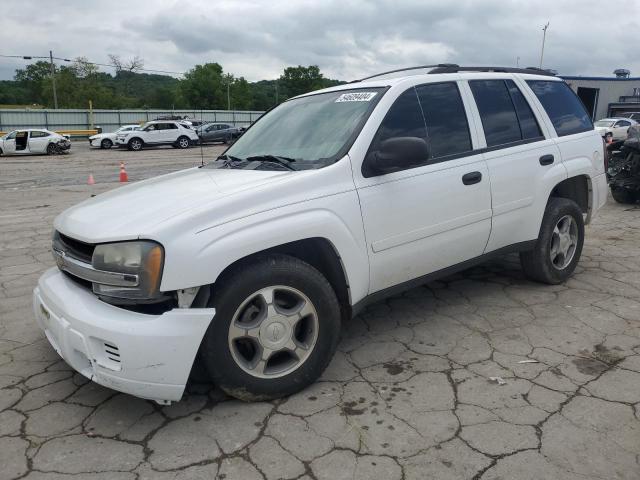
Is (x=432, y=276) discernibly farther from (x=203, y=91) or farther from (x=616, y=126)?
(x=203, y=91)

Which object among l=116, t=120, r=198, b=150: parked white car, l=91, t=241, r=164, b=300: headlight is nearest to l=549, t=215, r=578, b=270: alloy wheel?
l=91, t=241, r=164, b=300: headlight

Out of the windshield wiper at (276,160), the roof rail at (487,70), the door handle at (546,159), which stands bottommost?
the door handle at (546,159)

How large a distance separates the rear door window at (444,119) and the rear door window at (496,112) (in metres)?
0.21

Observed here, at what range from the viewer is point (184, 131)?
30406 millimetres

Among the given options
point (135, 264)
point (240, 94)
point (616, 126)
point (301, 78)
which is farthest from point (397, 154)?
point (301, 78)

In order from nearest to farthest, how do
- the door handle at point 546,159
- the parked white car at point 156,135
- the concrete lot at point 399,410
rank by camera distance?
the concrete lot at point 399,410, the door handle at point 546,159, the parked white car at point 156,135

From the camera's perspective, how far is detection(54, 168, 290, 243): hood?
256 centimetres

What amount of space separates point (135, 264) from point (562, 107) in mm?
3909

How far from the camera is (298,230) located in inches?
109

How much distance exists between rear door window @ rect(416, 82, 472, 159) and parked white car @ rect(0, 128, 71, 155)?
86.5 feet

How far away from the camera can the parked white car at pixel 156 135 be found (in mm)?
29219

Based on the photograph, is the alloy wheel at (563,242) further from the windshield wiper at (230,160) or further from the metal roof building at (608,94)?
the metal roof building at (608,94)

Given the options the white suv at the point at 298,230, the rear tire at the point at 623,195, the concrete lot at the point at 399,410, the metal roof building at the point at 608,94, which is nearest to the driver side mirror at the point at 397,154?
the white suv at the point at 298,230

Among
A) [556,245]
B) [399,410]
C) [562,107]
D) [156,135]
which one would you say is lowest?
[399,410]
